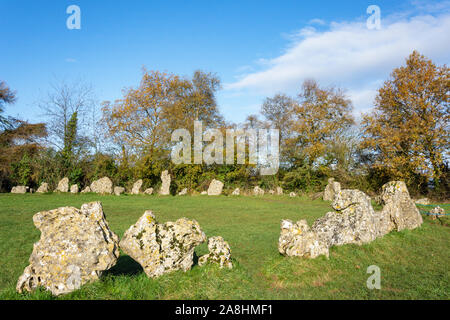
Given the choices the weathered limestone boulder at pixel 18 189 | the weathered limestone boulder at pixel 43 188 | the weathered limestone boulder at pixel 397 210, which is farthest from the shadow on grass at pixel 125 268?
the weathered limestone boulder at pixel 18 189

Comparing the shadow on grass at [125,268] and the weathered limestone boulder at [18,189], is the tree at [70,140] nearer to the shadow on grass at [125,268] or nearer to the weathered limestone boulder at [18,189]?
the weathered limestone boulder at [18,189]

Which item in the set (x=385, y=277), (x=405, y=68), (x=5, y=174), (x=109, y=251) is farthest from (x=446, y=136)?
(x=5, y=174)

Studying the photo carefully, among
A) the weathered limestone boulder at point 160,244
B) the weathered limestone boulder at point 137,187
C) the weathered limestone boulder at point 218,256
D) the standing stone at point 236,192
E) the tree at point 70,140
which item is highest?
the tree at point 70,140

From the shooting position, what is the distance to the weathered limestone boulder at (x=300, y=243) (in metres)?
6.21

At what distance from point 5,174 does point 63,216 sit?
2330 cm

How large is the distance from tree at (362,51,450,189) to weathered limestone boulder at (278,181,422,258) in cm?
1239

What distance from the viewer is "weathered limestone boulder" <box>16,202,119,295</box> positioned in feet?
14.0

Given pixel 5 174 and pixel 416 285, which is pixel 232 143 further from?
pixel 416 285

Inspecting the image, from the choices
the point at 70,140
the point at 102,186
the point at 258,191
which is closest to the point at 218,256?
the point at 102,186

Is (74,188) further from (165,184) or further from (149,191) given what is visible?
(165,184)

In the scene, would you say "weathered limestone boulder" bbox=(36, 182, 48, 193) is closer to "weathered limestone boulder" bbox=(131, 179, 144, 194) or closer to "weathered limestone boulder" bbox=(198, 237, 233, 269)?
"weathered limestone boulder" bbox=(131, 179, 144, 194)

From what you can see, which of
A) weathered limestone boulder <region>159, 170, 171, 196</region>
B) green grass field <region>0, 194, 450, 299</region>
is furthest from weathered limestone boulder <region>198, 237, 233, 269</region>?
weathered limestone boulder <region>159, 170, 171, 196</region>

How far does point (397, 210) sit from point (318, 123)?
1975 cm

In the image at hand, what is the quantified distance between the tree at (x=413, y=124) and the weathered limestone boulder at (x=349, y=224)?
12.4 m
